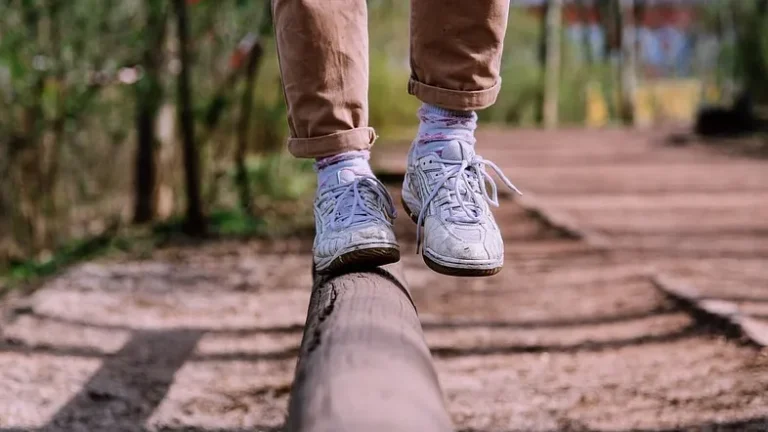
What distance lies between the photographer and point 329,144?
1.61 meters

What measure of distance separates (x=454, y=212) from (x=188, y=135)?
2901mm

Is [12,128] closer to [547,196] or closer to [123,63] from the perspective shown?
[123,63]

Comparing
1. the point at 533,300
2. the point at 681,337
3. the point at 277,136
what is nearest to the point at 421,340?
the point at 681,337

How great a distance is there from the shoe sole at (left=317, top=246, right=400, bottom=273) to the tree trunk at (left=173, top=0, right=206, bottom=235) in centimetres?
287

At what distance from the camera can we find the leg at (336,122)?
4.94ft

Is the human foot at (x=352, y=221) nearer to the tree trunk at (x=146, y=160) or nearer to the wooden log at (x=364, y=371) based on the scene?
the wooden log at (x=364, y=371)

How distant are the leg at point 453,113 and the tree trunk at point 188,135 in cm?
268

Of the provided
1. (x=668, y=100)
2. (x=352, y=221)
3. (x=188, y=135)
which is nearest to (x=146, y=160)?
(x=188, y=135)

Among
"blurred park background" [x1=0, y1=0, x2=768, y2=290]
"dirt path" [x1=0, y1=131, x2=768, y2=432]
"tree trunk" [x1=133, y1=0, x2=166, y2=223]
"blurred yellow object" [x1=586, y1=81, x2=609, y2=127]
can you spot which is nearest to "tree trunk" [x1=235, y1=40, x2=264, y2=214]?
"blurred park background" [x1=0, y1=0, x2=768, y2=290]

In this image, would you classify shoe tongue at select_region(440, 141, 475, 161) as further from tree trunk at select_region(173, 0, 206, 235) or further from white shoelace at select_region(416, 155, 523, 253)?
tree trunk at select_region(173, 0, 206, 235)

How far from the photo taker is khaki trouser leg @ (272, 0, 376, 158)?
155 centimetres

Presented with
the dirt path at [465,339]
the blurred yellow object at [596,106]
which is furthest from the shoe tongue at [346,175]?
the blurred yellow object at [596,106]

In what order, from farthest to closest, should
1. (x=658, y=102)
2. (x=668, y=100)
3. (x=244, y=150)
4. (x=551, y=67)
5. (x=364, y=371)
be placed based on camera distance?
(x=668, y=100) < (x=658, y=102) < (x=551, y=67) < (x=244, y=150) < (x=364, y=371)

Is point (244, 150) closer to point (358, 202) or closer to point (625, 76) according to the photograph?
point (358, 202)
